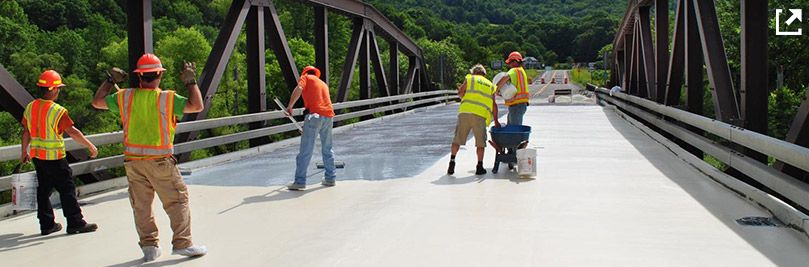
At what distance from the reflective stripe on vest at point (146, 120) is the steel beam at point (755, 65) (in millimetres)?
6002

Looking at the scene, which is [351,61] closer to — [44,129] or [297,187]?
[297,187]

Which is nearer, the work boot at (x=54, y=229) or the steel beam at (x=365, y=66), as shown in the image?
the work boot at (x=54, y=229)

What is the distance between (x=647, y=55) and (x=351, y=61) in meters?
7.28

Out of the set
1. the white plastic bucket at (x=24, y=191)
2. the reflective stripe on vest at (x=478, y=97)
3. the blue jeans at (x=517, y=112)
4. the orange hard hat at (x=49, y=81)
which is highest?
the orange hard hat at (x=49, y=81)

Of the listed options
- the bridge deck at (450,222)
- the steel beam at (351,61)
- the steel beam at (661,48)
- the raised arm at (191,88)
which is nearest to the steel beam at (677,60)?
the steel beam at (661,48)

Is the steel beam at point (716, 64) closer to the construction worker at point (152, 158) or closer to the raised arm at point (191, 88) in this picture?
the raised arm at point (191, 88)

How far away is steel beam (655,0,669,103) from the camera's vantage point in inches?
573

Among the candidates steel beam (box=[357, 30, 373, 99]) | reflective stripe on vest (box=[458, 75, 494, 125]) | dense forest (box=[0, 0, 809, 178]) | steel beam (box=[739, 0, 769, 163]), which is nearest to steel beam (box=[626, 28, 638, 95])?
steel beam (box=[357, 30, 373, 99])

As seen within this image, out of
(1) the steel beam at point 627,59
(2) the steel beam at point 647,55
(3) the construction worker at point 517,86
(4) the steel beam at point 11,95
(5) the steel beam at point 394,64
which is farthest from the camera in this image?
(5) the steel beam at point 394,64

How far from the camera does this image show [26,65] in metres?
62.7

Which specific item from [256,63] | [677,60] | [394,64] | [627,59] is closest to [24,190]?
[256,63]

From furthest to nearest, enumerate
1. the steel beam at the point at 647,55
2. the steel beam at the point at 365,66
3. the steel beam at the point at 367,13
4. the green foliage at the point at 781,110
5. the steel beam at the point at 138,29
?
the green foliage at the point at 781,110, the steel beam at the point at 365,66, the steel beam at the point at 367,13, the steel beam at the point at 647,55, the steel beam at the point at 138,29

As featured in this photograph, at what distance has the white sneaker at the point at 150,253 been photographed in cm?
527

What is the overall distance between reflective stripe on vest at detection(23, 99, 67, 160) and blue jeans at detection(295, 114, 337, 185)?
2.85 metres
